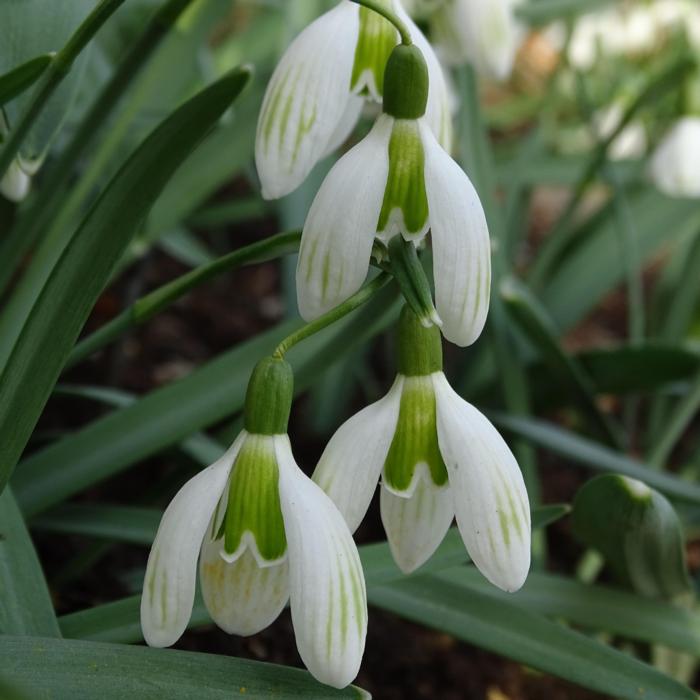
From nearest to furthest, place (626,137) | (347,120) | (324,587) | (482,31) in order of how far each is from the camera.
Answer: (324,587)
(347,120)
(482,31)
(626,137)

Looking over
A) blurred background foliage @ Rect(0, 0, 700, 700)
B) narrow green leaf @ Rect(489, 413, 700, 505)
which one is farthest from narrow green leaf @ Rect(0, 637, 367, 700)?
narrow green leaf @ Rect(489, 413, 700, 505)

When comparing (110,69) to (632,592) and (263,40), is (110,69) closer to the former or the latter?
(263,40)

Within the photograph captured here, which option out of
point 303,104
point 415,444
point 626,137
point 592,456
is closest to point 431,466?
point 415,444

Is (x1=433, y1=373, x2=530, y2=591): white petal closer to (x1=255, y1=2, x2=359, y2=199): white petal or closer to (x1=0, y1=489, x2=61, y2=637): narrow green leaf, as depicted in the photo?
(x1=255, y1=2, x2=359, y2=199): white petal

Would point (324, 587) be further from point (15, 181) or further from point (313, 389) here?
point (313, 389)

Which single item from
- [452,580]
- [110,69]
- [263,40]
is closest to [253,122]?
[110,69]

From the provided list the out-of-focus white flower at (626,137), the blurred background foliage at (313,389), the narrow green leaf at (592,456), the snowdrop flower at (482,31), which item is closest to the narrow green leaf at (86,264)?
the blurred background foliage at (313,389)
